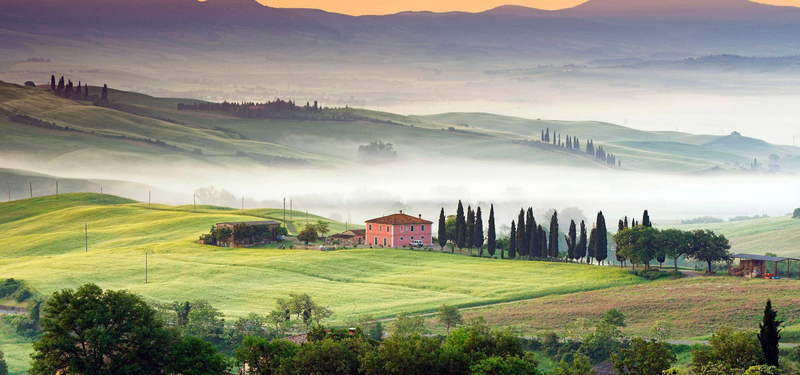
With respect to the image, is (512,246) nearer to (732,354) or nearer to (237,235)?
(237,235)

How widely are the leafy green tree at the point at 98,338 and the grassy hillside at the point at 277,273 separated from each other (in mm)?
34901

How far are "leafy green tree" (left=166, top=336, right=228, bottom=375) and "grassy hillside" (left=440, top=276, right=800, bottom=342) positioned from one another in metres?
37.4

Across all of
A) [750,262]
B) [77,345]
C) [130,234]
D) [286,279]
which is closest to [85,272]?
[286,279]

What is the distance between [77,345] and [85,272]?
66605 millimetres

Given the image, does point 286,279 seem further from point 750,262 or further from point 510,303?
point 750,262

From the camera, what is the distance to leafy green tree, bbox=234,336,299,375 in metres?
60.0

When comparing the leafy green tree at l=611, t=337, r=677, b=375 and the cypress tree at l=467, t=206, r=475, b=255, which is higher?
the cypress tree at l=467, t=206, r=475, b=255

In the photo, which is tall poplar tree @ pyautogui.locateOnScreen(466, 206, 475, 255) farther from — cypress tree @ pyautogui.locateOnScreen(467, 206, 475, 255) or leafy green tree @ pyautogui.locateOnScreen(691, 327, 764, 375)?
leafy green tree @ pyautogui.locateOnScreen(691, 327, 764, 375)

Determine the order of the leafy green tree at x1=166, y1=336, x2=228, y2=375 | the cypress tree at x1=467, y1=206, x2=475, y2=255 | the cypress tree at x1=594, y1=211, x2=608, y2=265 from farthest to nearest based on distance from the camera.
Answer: the cypress tree at x1=467, y1=206, x2=475, y2=255
the cypress tree at x1=594, y1=211, x2=608, y2=265
the leafy green tree at x1=166, y1=336, x2=228, y2=375

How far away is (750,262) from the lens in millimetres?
115250

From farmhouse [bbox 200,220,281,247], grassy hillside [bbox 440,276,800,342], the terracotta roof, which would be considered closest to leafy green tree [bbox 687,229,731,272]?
grassy hillside [bbox 440,276,800,342]

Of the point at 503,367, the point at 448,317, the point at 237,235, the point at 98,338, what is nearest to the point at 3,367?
the point at 98,338

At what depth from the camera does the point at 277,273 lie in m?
124

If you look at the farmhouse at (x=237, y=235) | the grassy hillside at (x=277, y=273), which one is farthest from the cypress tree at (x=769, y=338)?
the farmhouse at (x=237, y=235)
